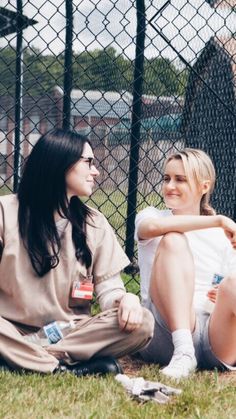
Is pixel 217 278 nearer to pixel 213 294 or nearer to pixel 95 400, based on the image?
pixel 213 294

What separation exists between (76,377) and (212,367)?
684mm

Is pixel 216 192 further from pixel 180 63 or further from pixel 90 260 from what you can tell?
pixel 90 260

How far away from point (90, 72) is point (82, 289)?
4.63 feet

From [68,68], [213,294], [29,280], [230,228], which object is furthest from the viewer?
[68,68]

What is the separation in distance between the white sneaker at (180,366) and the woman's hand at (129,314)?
23cm

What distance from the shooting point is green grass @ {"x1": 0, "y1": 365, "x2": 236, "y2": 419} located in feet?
8.29

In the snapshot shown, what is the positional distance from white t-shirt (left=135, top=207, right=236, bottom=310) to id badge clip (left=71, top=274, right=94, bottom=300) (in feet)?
1.26

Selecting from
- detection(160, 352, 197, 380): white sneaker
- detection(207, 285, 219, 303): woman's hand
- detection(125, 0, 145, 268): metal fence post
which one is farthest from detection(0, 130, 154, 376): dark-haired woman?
detection(125, 0, 145, 268): metal fence post

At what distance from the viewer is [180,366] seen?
10.4 ft

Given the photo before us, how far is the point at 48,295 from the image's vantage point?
10.3 feet

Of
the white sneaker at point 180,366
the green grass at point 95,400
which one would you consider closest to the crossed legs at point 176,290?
the white sneaker at point 180,366

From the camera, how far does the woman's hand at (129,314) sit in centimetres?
303

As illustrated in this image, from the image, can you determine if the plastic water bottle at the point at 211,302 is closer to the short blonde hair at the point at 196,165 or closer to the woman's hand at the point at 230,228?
the woman's hand at the point at 230,228

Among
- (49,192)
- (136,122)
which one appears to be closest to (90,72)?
(136,122)
